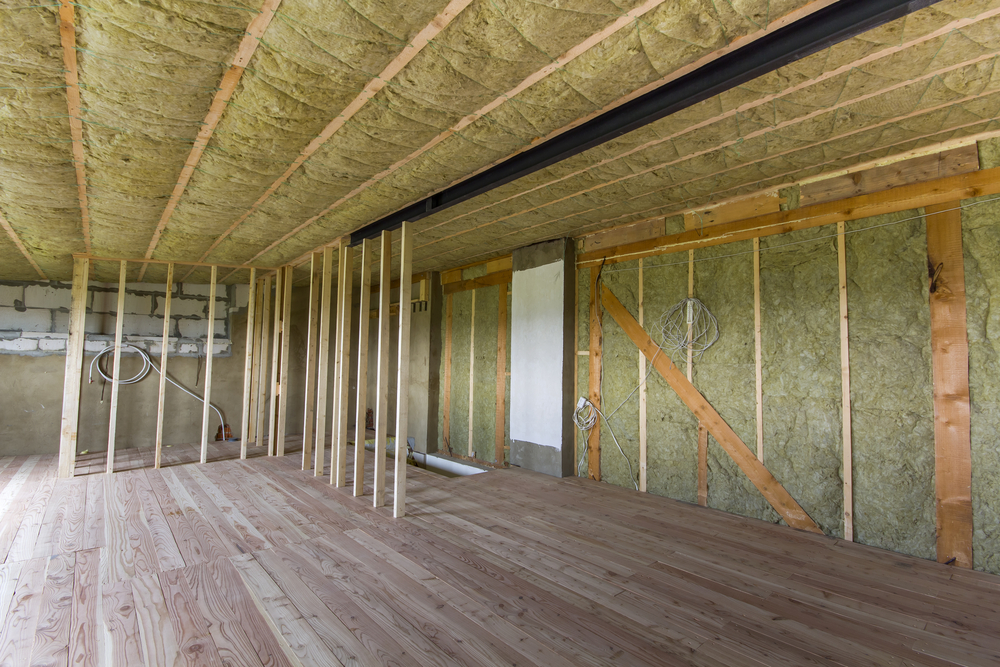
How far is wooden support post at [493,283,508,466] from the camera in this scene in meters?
6.16

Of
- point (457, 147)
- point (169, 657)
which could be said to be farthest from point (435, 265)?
point (169, 657)

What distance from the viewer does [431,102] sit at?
242 cm

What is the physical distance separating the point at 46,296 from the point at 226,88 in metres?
6.95

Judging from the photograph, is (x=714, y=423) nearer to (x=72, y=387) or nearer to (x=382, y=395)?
(x=382, y=395)

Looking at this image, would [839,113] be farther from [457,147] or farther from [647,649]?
[647,649]

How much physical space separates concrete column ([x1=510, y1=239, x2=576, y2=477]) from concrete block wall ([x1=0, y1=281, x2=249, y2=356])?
504 cm

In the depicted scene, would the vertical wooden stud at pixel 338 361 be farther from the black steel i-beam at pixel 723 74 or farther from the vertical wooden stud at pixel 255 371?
the vertical wooden stud at pixel 255 371

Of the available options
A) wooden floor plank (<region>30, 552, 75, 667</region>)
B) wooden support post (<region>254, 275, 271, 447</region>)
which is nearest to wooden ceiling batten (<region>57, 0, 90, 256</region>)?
wooden floor plank (<region>30, 552, 75, 667</region>)

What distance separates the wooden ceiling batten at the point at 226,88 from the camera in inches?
71.2

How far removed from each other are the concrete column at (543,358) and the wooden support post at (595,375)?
0.24 metres

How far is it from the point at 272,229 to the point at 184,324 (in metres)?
3.95

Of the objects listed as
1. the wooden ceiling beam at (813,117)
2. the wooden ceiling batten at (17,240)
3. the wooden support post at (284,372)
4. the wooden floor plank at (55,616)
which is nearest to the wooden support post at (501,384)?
the wooden ceiling beam at (813,117)

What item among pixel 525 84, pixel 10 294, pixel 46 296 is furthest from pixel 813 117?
pixel 10 294

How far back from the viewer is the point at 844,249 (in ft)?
11.3
